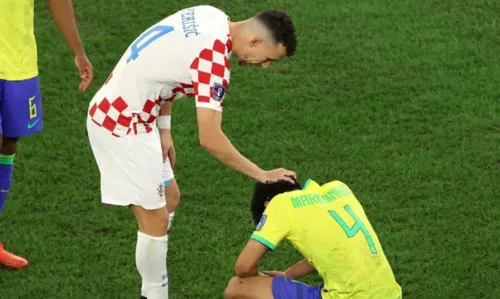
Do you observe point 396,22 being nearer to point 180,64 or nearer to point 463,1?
point 463,1

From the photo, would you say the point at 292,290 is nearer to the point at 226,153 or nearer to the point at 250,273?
the point at 250,273

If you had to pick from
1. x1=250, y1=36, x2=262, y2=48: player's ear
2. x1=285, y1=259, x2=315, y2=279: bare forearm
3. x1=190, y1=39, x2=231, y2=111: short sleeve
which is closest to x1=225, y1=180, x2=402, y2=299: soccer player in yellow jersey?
x1=285, y1=259, x2=315, y2=279: bare forearm

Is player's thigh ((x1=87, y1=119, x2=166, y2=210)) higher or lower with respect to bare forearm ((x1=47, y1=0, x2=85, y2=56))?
lower

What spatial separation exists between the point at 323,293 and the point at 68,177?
2554 millimetres

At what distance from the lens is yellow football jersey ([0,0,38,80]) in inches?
211

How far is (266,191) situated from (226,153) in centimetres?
31

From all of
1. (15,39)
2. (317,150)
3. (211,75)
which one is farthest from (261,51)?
(317,150)

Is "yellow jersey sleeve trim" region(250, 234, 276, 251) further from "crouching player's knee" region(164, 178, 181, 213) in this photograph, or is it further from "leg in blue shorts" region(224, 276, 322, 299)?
"crouching player's knee" region(164, 178, 181, 213)

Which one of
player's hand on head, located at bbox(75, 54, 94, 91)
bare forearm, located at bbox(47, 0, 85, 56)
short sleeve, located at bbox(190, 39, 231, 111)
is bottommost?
player's hand on head, located at bbox(75, 54, 94, 91)

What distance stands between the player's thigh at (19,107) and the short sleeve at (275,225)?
1.67m

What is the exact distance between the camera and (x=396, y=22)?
28.8 ft

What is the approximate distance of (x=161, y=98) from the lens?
4887mm

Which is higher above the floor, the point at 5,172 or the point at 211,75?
the point at 211,75

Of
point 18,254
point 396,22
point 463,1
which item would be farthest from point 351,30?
point 18,254
